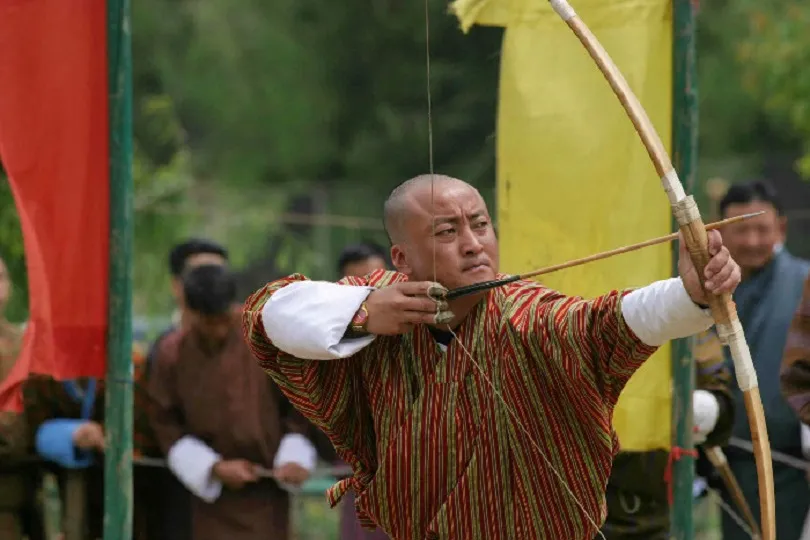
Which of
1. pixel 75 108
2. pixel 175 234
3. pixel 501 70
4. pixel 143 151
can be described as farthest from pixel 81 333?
pixel 143 151

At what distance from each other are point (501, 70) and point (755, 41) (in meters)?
9.33

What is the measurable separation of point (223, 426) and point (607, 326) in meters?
3.58

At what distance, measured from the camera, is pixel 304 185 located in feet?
69.8

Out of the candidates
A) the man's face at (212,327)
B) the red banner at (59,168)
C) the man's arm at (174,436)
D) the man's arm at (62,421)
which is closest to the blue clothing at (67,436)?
the man's arm at (62,421)

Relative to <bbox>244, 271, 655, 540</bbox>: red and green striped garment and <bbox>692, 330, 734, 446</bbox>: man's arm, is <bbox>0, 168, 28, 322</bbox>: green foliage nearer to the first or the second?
<bbox>692, 330, 734, 446</bbox>: man's arm

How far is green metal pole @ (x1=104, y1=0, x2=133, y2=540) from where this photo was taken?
17.5 feet

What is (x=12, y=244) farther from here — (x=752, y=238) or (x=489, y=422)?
(x=489, y=422)

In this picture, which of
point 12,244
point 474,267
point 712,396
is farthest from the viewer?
point 12,244

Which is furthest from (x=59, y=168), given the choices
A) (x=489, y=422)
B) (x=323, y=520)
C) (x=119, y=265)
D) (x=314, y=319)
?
(x=323, y=520)

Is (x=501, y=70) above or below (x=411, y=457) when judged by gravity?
above

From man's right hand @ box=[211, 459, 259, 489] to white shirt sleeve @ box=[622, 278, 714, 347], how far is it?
356cm

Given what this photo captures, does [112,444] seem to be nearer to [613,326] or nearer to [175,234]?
[613,326]

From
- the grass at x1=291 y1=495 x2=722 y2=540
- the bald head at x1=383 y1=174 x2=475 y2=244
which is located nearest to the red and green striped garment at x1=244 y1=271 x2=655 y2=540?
the bald head at x1=383 y1=174 x2=475 y2=244

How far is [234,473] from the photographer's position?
702 centimetres
